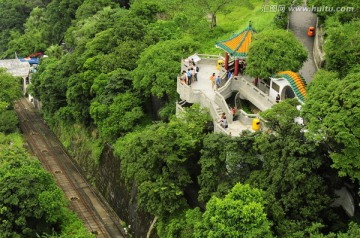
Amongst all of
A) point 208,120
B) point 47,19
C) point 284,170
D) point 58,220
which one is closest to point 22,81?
point 47,19

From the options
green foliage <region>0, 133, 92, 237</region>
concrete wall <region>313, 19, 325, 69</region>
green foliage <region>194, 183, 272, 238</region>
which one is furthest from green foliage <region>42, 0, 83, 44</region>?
green foliage <region>194, 183, 272, 238</region>

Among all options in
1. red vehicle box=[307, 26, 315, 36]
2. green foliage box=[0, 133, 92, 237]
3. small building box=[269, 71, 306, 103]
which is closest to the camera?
small building box=[269, 71, 306, 103]

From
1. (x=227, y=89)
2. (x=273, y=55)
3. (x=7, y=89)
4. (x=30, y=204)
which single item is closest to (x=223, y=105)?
(x=227, y=89)

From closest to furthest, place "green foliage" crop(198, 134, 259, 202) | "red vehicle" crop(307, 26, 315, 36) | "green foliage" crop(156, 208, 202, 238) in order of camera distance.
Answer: "green foliage" crop(198, 134, 259, 202) → "green foliage" crop(156, 208, 202, 238) → "red vehicle" crop(307, 26, 315, 36)

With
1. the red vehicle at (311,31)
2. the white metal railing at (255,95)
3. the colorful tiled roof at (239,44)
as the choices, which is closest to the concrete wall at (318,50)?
the red vehicle at (311,31)

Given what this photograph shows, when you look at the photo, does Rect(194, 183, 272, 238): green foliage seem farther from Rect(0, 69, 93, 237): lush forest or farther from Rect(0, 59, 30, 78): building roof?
Rect(0, 59, 30, 78): building roof

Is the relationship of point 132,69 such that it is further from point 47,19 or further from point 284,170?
point 47,19

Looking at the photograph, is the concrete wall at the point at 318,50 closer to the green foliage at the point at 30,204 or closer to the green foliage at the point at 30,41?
the green foliage at the point at 30,204

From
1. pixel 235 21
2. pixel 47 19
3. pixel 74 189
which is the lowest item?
pixel 74 189
